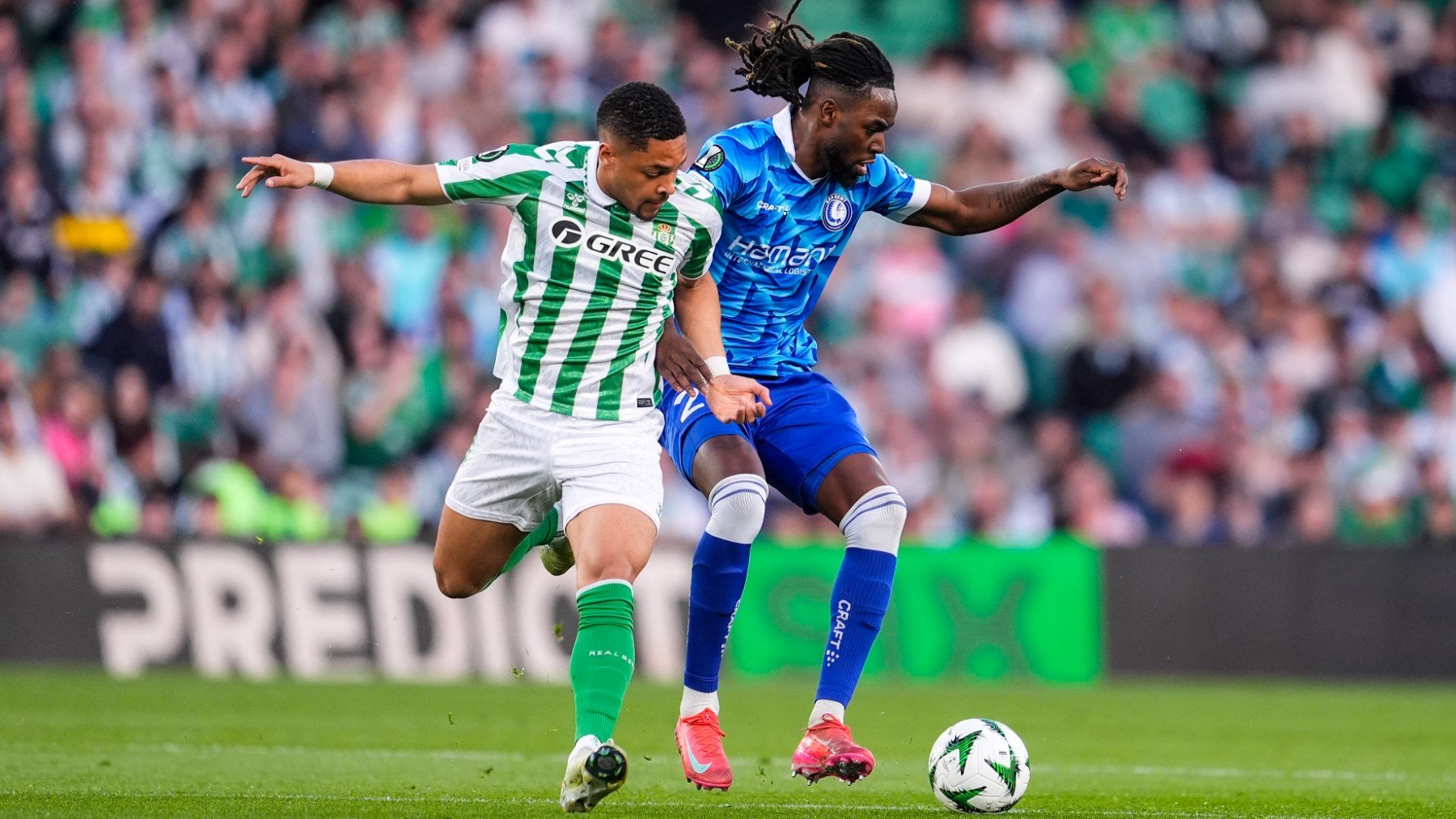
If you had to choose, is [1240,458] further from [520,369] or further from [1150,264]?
[520,369]

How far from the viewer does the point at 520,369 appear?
675 cm

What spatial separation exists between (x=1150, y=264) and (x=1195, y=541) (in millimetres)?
2852

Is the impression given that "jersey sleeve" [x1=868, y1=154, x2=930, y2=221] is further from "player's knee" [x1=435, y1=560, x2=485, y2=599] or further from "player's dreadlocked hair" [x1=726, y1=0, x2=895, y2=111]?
"player's knee" [x1=435, y1=560, x2=485, y2=599]

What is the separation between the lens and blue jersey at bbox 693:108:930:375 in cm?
722

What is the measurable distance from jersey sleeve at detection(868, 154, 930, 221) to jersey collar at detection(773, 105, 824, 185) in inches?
12.0

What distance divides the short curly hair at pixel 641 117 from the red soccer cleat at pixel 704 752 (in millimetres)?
2008

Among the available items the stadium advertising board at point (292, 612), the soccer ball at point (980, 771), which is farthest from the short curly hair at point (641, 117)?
the stadium advertising board at point (292, 612)

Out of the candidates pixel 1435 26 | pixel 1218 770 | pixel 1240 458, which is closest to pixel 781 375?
pixel 1218 770

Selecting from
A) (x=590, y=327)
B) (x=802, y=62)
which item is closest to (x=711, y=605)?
(x=590, y=327)

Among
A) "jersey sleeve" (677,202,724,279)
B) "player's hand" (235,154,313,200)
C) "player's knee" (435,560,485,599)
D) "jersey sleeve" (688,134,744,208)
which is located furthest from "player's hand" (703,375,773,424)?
"player's hand" (235,154,313,200)

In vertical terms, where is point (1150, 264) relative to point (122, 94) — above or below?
below

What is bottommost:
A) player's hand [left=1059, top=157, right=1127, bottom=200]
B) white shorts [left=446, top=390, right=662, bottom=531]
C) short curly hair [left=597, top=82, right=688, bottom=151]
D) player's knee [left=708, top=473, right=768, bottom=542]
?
player's knee [left=708, top=473, right=768, bottom=542]

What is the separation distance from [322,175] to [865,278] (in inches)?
382

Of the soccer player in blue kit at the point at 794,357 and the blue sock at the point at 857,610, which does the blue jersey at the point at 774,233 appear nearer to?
the soccer player in blue kit at the point at 794,357
